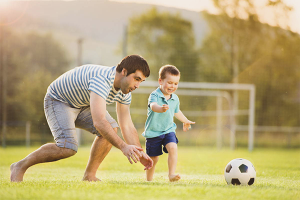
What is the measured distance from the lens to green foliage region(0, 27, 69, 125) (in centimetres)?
2141

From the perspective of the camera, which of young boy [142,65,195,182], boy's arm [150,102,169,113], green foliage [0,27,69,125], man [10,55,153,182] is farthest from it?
green foliage [0,27,69,125]

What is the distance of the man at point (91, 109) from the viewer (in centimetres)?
402

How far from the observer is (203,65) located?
2572 centimetres

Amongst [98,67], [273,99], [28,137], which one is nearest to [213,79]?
[273,99]

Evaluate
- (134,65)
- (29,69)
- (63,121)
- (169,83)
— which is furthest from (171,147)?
(29,69)

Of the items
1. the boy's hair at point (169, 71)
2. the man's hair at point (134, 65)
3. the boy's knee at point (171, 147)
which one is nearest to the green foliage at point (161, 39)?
the boy's hair at point (169, 71)

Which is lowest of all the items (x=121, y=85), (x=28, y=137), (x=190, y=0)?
(x=28, y=137)

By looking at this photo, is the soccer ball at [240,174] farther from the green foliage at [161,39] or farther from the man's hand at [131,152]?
the green foliage at [161,39]

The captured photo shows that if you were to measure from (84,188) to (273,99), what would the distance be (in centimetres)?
2090

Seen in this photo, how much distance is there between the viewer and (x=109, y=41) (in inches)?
1237

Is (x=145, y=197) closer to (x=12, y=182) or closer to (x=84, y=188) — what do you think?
(x=84, y=188)

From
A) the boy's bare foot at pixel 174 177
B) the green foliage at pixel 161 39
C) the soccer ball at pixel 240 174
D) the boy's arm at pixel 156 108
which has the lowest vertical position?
the boy's bare foot at pixel 174 177

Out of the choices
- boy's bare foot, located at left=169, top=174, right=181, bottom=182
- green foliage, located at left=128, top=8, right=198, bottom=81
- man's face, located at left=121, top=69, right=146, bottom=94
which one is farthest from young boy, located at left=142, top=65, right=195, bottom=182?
green foliage, located at left=128, top=8, right=198, bottom=81

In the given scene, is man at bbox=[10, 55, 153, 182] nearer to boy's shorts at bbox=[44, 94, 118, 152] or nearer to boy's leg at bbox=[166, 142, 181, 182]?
boy's shorts at bbox=[44, 94, 118, 152]
